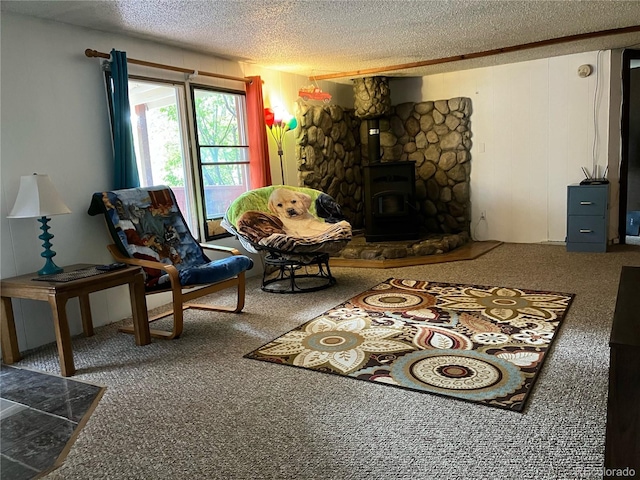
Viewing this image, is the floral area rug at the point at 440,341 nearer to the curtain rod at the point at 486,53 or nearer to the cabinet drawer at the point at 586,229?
the cabinet drawer at the point at 586,229

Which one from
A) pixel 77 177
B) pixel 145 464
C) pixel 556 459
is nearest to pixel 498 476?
pixel 556 459

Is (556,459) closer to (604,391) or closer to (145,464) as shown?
(604,391)

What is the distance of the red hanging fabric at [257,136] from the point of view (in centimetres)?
468

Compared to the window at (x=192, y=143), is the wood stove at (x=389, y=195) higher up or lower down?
lower down

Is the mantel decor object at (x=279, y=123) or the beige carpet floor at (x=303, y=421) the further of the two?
the mantel decor object at (x=279, y=123)

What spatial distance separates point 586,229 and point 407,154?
2304 millimetres

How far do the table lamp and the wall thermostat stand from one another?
5120 millimetres

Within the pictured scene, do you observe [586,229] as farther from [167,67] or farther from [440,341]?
[167,67]

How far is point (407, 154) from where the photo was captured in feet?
20.4

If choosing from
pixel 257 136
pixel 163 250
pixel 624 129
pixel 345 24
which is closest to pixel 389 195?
pixel 257 136

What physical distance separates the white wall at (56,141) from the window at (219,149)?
0.78 m

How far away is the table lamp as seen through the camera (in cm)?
270

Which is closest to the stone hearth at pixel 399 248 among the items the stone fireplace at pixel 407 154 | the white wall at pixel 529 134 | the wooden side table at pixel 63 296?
the stone fireplace at pixel 407 154

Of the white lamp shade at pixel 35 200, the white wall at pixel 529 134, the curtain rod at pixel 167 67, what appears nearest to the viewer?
the white lamp shade at pixel 35 200
